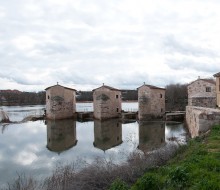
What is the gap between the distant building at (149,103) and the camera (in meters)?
29.7

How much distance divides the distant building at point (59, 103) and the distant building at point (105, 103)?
2.89m

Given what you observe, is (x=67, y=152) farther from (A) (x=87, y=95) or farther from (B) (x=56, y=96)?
(A) (x=87, y=95)

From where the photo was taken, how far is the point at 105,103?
3097 centimetres

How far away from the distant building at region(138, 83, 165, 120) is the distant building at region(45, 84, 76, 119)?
7812mm

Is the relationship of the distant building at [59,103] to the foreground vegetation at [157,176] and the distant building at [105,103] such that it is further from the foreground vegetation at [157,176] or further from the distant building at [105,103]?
the foreground vegetation at [157,176]

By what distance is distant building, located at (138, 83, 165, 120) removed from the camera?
97.3 ft

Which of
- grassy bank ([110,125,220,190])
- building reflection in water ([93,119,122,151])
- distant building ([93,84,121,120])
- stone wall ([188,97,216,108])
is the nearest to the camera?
grassy bank ([110,125,220,190])

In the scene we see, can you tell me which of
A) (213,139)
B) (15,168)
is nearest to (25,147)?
(15,168)

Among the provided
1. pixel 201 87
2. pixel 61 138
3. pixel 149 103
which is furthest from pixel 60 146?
pixel 201 87

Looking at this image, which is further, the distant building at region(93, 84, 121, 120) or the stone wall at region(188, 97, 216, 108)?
the distant building at region(93, 84, 121, 120)

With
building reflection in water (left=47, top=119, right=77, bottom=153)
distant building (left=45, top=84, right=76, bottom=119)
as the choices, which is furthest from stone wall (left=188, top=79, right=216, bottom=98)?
building reflection in water (left=47, top=119, right=77, bottom=153)

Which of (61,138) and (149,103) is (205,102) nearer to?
(149,103)

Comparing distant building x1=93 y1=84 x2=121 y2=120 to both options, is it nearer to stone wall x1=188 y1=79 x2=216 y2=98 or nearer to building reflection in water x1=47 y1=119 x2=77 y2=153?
building reflection in water x1=47 y1=119 x2=77 y2=153

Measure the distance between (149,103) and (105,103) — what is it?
15.2ft
